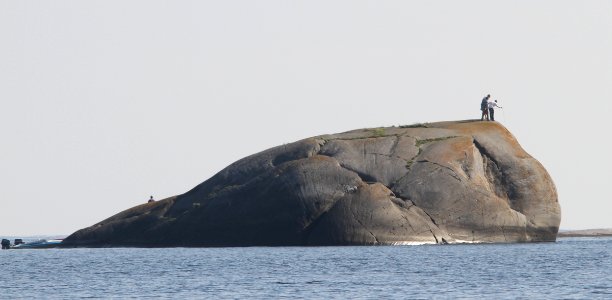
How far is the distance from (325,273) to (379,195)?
20065mm

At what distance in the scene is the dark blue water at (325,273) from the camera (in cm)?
5031

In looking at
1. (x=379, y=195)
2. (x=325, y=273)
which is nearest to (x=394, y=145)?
(x=379, y=195)

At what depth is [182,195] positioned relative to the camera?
292 ft

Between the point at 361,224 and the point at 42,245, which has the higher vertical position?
the point at 42,245

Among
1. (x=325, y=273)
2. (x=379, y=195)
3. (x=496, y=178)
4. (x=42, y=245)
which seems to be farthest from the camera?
(x=42, y=245)

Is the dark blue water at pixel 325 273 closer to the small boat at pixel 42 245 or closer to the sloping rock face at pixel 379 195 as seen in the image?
Answer: the sloping rock face at pixel 379 195

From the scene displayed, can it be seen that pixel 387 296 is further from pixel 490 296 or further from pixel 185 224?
pixel 185 224

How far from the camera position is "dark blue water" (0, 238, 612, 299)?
50.3m

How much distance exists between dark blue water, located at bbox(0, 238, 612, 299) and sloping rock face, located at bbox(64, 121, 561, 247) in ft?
4.80

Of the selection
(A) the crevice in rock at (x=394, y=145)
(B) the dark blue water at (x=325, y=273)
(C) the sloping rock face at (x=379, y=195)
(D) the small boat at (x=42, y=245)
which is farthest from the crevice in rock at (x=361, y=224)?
(D) the small boat at (x=42, y=245)

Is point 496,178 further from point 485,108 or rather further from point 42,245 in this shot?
point 42,245

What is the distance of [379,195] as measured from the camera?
78750 mm

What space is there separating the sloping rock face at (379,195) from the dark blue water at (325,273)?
57.6 inches

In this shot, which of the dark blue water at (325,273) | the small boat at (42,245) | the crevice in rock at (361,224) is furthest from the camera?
the small boat at (42,245)
